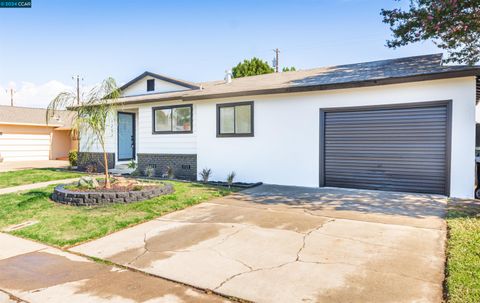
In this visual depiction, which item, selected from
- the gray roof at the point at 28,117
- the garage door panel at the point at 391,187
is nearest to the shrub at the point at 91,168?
the gray roof at the point at 28,117

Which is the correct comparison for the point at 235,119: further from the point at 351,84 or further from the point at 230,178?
the point at 351,84

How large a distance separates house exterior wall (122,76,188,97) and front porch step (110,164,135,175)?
346 centimetres

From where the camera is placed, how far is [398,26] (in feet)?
31.7

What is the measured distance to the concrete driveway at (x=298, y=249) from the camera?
3.30 m

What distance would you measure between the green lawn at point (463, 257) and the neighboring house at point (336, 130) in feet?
7.42

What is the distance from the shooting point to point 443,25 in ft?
27.3

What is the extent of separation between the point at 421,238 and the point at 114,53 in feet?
50.1

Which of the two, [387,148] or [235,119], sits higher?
[235,119]

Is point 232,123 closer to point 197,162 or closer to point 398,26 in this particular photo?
point 197,162

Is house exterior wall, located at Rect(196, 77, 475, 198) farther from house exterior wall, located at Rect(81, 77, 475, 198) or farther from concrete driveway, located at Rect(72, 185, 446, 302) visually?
concrete driveway, located at Rect(72, 185, 446, 302)

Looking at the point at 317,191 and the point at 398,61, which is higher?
the point at 398,61

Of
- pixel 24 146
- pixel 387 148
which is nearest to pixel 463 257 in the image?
pixel 387 148

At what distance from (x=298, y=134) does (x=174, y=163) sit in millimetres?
5126

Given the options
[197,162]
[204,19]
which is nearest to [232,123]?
[197,162]
